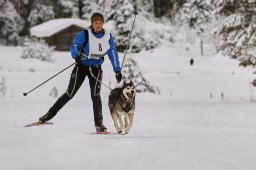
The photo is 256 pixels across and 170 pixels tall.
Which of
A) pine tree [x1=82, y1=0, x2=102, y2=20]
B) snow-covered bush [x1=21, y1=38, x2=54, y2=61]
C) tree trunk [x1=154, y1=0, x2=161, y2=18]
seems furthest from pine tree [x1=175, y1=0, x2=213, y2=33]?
snow-covered bush [x1=21, y1=38, x2=54, y2=61]

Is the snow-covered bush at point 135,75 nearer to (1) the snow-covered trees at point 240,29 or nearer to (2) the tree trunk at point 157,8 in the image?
(1) the snow-covered trees at point 240,29

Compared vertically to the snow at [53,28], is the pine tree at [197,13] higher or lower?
higher

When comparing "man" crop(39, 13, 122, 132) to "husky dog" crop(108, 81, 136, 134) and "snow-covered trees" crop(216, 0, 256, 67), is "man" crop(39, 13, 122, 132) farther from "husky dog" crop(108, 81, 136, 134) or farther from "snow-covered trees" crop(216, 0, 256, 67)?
"snow-covered trees" crop(216, 0, 256, 67)

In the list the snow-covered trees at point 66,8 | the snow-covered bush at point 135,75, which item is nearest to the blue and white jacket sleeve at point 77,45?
the snow-covered bush at point 135,75

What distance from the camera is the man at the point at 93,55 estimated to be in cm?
736

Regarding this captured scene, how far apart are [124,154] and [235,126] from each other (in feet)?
17.1

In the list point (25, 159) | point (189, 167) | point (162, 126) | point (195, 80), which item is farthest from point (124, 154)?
point (195, 80)

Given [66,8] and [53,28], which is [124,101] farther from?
[66,8]

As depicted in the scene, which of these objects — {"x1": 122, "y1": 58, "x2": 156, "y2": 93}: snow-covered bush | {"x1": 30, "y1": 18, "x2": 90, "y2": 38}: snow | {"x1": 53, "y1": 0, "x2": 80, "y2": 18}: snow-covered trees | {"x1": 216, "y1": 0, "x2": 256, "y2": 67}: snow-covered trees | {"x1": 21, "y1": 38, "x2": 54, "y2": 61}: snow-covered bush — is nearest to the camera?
{"x1": 216, "y1": 0, "x2": 256, "y2": 67}: snow-covered trees

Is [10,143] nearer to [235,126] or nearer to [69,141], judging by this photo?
[69,141]

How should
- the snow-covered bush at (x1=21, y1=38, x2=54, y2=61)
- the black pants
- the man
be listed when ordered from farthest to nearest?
the snow-covered bush at (x1=21, y1=38, x2=54, y2=61) → the black pants → the man

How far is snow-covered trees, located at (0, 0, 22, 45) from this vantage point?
177 ft

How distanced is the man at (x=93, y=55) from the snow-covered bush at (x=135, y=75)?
10.5m

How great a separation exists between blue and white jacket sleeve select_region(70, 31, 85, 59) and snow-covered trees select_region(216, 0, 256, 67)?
9.21 meters
